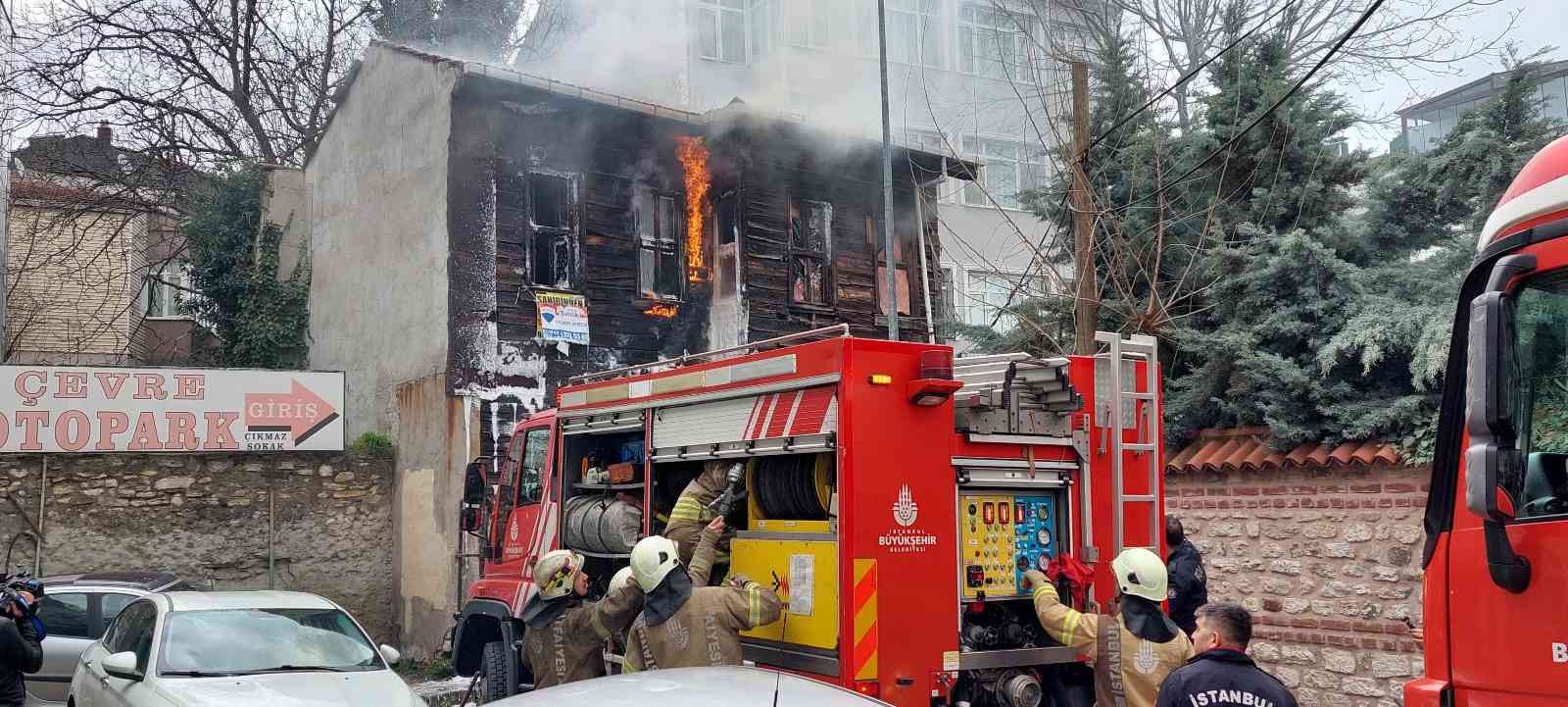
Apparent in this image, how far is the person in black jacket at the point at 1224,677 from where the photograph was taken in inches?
156

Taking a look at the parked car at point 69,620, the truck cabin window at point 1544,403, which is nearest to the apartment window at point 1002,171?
the parked car at point 69,620

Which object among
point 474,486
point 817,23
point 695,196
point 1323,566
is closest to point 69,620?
point 474,486

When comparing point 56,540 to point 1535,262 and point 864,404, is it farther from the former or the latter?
point 1535,262

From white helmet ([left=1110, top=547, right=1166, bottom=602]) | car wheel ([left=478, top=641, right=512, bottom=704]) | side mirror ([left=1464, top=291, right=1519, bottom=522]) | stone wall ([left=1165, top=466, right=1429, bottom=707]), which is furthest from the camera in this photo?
stone wall ([left=1165, top=466, right=1429, bottom=707])

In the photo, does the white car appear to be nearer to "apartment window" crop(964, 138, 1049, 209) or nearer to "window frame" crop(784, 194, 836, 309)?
"window frame" crop(784, 194, 836, 309)

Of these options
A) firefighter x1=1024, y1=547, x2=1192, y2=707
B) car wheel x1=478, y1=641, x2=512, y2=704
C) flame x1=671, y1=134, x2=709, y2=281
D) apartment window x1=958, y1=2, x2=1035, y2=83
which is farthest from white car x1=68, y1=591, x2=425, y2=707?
apartment window x1=958, y1=2, x2=1035, y2=83

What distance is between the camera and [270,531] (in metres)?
14.6

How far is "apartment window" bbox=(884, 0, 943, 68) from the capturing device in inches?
1010

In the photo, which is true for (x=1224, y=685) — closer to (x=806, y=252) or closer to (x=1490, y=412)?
(x=1490, y=412)

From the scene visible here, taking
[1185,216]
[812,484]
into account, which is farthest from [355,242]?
[812,484]

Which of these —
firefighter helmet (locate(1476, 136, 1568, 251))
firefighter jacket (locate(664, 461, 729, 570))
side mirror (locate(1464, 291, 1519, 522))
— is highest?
firefighter helmet (locate(1476, 136, 1568, 251))

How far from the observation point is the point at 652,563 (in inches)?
249

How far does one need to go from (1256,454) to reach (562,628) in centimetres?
597

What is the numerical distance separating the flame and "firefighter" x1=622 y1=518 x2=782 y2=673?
11.1 meters
